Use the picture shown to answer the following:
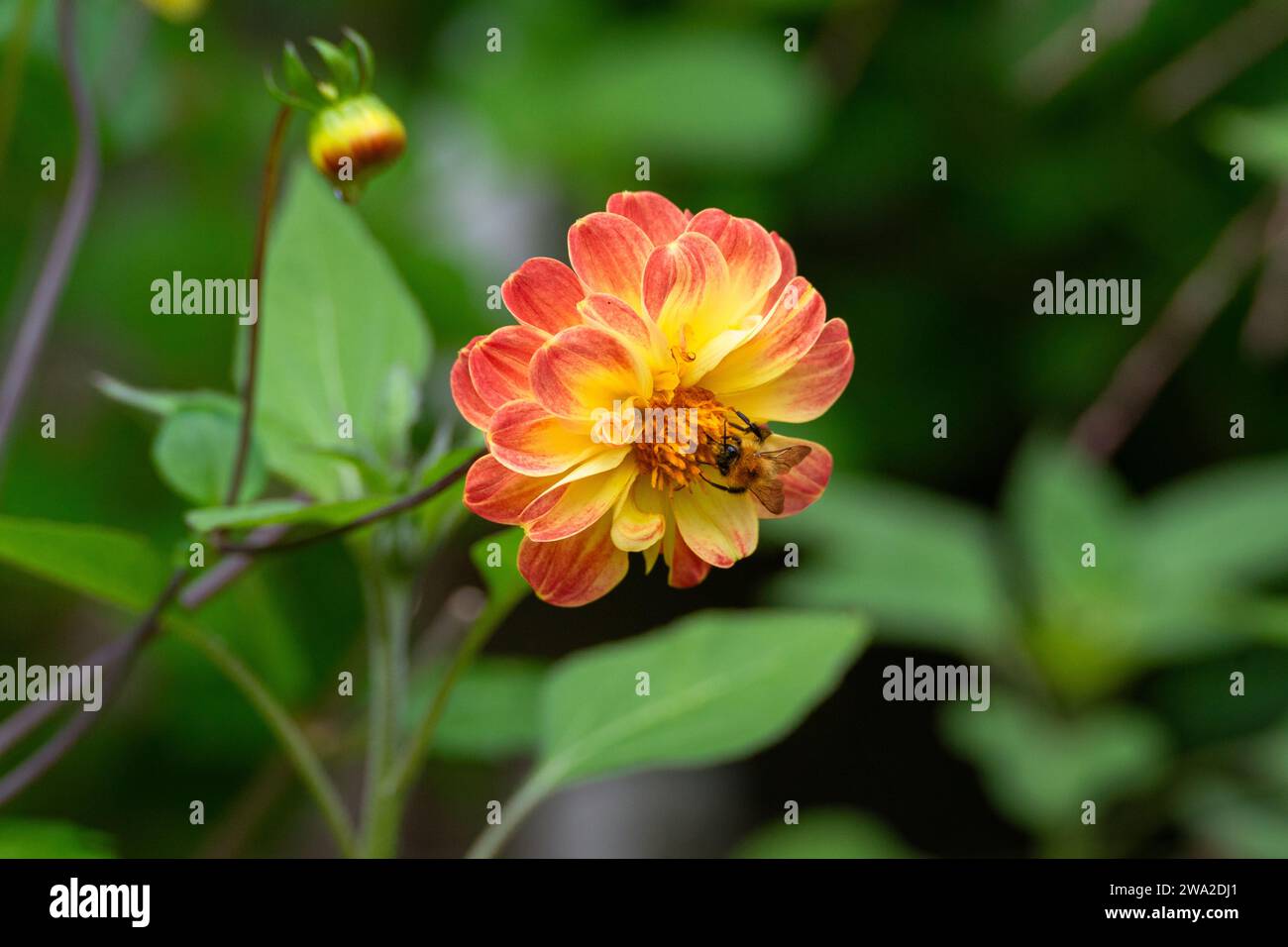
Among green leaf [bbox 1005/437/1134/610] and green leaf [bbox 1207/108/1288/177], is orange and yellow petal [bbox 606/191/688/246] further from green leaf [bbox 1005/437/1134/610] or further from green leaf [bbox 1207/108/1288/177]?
green leaf [bbox 1005/437/1134/610]

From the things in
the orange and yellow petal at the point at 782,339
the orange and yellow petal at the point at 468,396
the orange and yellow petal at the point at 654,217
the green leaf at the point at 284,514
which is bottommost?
the green leaf at the point at 284,514

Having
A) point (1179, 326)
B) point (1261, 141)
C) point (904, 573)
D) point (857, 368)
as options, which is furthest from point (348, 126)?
point (857, 368)

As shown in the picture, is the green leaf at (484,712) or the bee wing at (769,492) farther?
the green leaf at (484,712)

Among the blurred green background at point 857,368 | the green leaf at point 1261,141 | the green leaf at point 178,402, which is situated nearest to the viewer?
the green leaf at point 178,402

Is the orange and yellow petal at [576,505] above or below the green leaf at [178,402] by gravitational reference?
below

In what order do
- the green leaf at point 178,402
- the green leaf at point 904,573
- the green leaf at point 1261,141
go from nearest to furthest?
the green leaf at point 178,402 < the green leaf at point 1261,141 < the green leaf at point 904,573

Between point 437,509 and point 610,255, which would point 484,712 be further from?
point 610,255

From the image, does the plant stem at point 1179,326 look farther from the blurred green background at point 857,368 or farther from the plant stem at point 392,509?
the plant stem at point 392,509

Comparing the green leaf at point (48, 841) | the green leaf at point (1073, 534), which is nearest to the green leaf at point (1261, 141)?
the green leaf at point (1073, 534)
